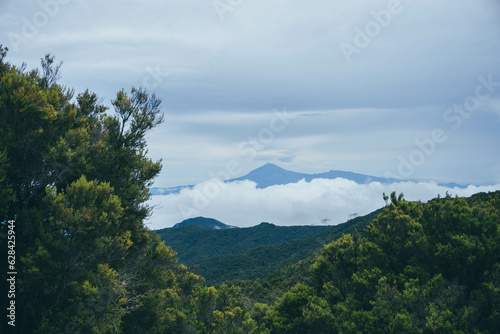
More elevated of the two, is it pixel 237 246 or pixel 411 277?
pixel 411 277

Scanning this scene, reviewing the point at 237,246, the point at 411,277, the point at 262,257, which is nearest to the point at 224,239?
the point at 237,246

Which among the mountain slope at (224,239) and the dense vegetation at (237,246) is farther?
the mountain slope at (224,239)

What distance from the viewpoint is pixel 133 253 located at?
16719 millimetres

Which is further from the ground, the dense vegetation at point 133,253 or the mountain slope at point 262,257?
the dense vegetation at point 133,253

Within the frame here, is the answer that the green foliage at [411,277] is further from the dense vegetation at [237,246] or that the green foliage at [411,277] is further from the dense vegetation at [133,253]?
the dense vegetation at [237,246]

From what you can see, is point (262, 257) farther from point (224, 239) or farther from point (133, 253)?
point (133, 253)

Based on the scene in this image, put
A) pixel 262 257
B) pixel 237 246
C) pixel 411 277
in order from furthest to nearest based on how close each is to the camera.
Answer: pixel 237 246
pixel 262 257
pixel 411 277

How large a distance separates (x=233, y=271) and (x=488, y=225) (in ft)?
316

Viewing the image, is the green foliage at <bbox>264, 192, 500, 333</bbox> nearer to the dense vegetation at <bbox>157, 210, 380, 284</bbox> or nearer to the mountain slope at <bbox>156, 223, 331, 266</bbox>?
the dense vegetation at <bbox>157, 210, 380, 284</bbox>

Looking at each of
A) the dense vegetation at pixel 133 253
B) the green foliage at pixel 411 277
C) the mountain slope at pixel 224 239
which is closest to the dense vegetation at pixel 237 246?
the mountain slope at pixel 224 239

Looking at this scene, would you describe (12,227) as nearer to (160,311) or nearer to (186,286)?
(160,311)

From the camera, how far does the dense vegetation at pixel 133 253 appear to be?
39.1ft

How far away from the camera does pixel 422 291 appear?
16.9 meters

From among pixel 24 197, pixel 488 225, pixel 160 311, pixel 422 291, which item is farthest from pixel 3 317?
pixel 488 225
